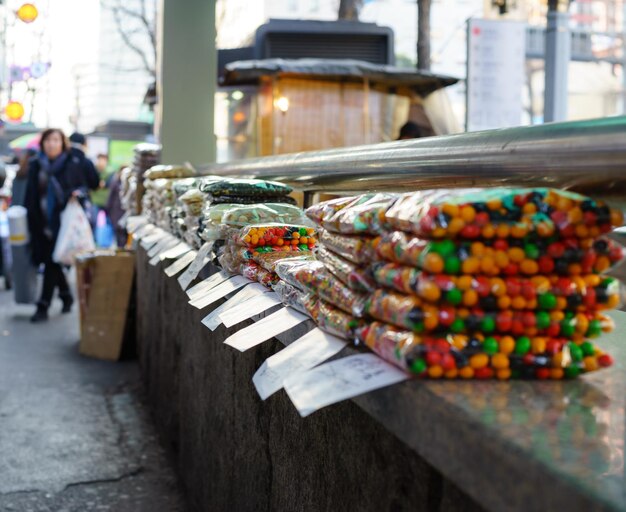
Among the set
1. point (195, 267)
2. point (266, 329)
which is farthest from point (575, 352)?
point (195, 267)

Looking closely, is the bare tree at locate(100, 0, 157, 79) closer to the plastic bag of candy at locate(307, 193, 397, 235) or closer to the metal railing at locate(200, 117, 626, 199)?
the metal railing at locate(200, 117, 626, 199)

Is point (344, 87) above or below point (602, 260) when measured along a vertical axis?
above

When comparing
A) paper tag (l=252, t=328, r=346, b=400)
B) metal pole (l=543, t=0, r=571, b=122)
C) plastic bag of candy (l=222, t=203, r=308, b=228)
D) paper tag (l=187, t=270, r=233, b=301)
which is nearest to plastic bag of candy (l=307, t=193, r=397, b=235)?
paper tag (l=252, t=328, r=346, b=400)

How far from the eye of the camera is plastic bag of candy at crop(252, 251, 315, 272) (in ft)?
9.39

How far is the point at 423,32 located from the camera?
1809 centimetres

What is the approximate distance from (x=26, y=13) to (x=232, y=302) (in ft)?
54.9

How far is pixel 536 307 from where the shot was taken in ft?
5.30

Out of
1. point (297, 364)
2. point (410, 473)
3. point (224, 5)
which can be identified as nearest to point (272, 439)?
point (297, 364)

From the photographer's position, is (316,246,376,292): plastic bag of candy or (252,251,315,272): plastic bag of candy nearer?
(316,246,376,292): plastic bag of candy

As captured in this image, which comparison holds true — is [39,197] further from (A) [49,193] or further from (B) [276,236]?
(B) [276,236]

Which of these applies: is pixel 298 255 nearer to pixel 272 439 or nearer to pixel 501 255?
pixel 272 439

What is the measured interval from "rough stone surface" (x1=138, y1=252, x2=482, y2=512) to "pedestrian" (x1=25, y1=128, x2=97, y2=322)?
5.17 metres

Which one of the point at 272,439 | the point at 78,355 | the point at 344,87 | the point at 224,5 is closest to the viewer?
the point at 272,439

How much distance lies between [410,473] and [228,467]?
1693 mm
